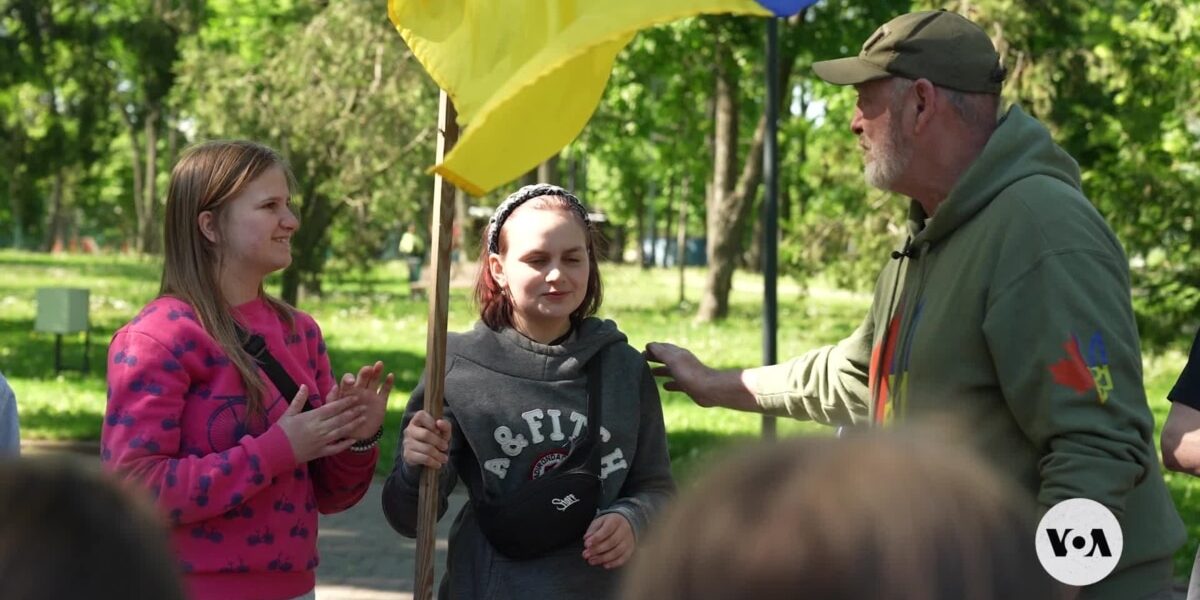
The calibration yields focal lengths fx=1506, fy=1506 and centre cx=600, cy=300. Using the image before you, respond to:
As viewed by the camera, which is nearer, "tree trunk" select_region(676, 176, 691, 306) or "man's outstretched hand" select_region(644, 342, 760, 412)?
"man's outstretched hand" select_region(644, 342, 760, 412)

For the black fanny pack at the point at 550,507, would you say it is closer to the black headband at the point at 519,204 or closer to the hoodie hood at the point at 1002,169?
the black headband at the point at 519,204

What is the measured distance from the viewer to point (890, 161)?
325 centimetres

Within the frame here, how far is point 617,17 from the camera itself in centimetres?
303

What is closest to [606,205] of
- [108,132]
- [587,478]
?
[108,132]

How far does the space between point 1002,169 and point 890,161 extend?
0.88ft

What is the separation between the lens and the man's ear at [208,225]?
3494 mm

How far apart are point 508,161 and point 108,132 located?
81.0 ft

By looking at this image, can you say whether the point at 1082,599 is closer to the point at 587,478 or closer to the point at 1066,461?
the point at 1066,461

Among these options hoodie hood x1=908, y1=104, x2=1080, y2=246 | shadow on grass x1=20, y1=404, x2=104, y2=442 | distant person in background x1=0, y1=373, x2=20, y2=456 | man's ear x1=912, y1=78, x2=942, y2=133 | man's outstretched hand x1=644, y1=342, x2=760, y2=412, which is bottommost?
shadow on grass x1=20, y1=404, x2=104, y2=442

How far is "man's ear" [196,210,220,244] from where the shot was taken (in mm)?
3494

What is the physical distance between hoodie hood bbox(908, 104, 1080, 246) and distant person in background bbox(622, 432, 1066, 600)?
1.97m

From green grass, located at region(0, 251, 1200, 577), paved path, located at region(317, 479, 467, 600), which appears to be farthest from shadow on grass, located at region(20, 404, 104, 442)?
paved path, located at region(317, 479, 467, 600)

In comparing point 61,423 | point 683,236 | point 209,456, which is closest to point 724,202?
point 683,236

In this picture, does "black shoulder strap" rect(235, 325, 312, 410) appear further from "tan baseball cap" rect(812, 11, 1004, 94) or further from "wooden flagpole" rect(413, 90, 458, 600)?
"tan baseball cap" rect(812, 11, 1004, 94)
